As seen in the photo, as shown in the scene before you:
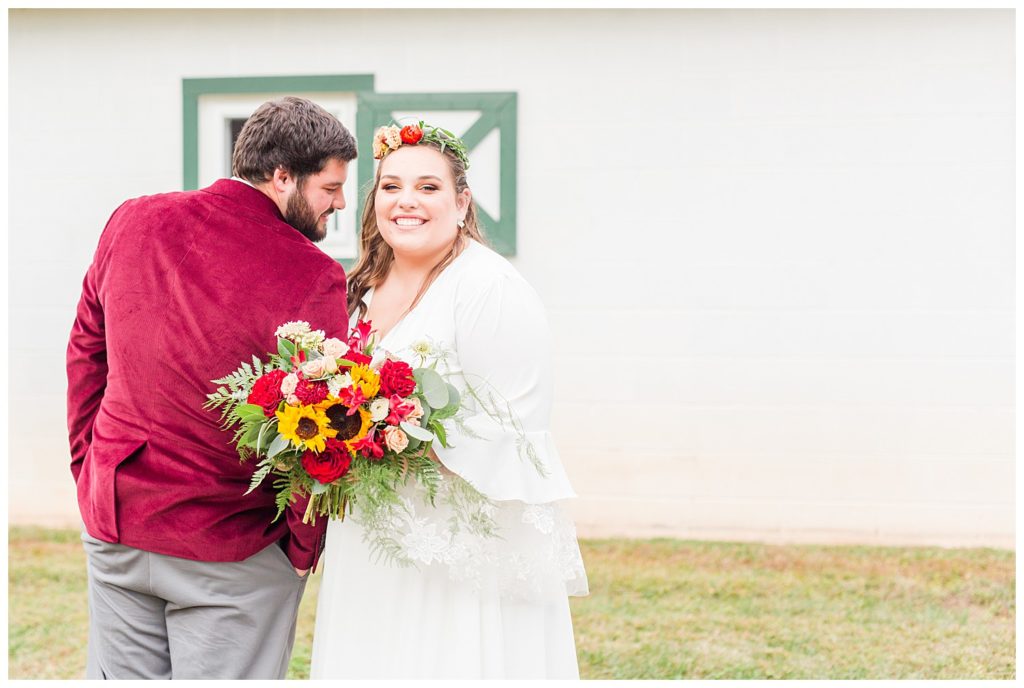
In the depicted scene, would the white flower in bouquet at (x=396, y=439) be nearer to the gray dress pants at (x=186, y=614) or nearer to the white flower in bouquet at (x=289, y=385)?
the white flower in bouquet at (x=289, y=385)

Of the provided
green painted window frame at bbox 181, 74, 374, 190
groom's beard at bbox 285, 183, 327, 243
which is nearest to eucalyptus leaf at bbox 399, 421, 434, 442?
groom's beard at bbox 285, 183, 327, 243

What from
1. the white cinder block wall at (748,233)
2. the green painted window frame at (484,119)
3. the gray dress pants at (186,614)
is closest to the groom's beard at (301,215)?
the gray dress pants at (186,614)

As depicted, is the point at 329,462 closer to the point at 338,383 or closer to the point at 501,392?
the point at 338,383

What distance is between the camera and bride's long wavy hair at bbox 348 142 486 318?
285 centimetres

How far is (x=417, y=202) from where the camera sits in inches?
110

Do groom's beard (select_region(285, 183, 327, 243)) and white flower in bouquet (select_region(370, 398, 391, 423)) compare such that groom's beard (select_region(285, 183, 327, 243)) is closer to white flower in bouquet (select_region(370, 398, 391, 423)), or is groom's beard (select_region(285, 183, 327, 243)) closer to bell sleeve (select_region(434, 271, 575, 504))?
bell sleeve (select_region(434, 271, 575, 504))

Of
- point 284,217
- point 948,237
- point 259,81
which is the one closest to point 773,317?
point 948,237

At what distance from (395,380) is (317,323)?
275 millimetres

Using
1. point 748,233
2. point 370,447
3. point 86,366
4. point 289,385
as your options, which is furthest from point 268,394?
point 748,233

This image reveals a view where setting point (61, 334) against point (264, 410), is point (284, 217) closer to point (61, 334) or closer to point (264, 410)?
point (264, 410)

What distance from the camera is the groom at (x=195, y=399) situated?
7.78ft

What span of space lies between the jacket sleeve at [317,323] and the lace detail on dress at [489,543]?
136 mm

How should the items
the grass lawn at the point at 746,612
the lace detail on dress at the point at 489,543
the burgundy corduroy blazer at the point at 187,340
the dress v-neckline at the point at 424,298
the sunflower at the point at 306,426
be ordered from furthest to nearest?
the grass lawn at the point at 746,612
the dress v-neckline at the point at 424,298
the lace detail on dress at the point at 489,543
the burgundy corduroy blazer at the point at 187,340
the sunflower at the point at 306,426

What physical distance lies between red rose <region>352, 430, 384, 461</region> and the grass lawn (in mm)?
2344
